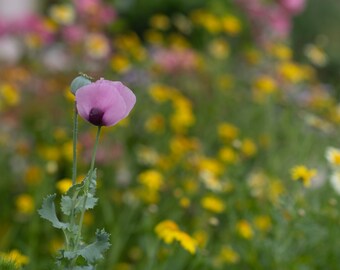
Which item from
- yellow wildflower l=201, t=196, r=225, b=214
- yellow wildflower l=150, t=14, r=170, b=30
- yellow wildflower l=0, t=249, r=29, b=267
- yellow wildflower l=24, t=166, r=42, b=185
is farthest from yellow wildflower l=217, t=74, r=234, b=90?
yellow wildflower l=0, t=249, r=29, b=267

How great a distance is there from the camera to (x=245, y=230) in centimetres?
255

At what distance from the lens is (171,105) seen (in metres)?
4.01

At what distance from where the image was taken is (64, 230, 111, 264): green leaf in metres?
1.32

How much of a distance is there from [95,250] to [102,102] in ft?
0.82

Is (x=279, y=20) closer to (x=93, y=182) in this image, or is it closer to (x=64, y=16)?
(x=64, y=16)

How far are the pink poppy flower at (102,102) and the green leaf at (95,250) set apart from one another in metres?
0.19

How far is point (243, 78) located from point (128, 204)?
264 centimetres

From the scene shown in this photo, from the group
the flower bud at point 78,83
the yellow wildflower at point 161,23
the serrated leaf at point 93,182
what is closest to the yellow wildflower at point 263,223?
the serrated leaf at point 93,182

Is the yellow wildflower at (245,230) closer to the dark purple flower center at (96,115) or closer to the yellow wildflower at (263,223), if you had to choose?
the yellow wildflower at (263,223)

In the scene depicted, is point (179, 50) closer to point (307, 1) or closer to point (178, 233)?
point (178, 233)

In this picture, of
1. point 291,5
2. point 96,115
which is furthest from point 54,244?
point 291,5

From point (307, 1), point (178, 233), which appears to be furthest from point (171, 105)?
point (307, 1)

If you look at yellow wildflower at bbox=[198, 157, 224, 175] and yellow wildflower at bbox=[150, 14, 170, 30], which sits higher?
yellow wildflower at bbox=[198, 157, 224, 175]

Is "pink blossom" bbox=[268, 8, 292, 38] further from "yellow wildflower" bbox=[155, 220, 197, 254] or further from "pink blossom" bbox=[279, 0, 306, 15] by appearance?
"yellow wildflower" bbox=[155, 220, 197, 254]
